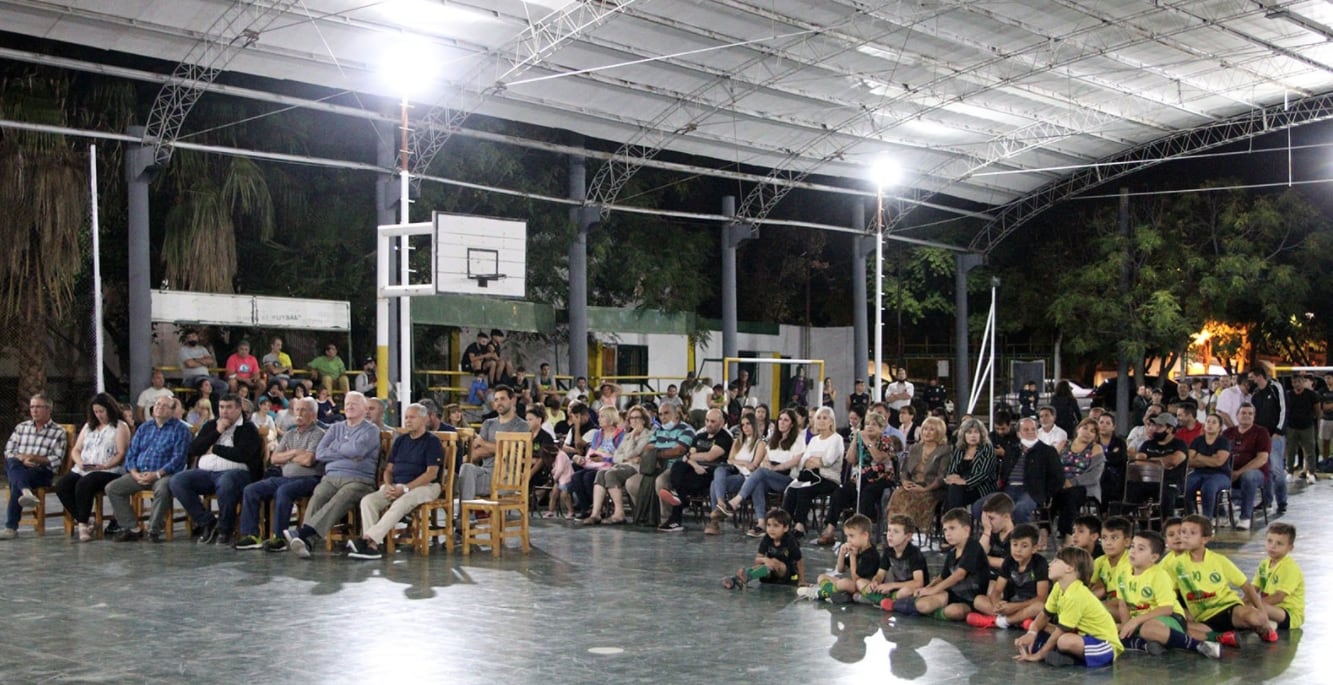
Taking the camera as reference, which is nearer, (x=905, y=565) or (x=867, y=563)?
(x=905, y=565)

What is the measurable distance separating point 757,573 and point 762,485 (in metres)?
3.18

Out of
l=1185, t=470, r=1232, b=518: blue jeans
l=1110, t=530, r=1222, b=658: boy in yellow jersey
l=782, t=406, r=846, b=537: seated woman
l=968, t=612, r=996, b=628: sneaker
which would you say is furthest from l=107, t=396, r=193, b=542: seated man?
l=1185, t=470, r=1232, b=518: blue jeans

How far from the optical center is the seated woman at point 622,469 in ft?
42.6

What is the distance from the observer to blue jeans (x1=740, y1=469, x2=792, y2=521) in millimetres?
12070

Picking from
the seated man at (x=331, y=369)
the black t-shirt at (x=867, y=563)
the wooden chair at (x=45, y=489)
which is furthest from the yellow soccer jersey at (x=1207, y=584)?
the seated man at (x=331, y=369)

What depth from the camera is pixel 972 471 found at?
1061 centimetres

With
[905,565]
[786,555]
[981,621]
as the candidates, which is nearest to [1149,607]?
[981,621]

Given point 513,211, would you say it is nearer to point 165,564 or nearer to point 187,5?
point 187,5

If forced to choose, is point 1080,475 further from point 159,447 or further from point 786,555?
point 159,447

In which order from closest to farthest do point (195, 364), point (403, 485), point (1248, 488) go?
point (403, 485)
point (1248, 488)
point (195, 364)

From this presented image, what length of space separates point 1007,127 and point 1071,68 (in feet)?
10.2

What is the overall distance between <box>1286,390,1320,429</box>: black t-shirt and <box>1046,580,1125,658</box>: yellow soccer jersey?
12.1 meters

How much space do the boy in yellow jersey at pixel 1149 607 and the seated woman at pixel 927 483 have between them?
11.2 ft

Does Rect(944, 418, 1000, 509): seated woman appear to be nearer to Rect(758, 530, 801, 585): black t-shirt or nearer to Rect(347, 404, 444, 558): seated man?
Rect(758, 530, 801, 585): black t-shirt
